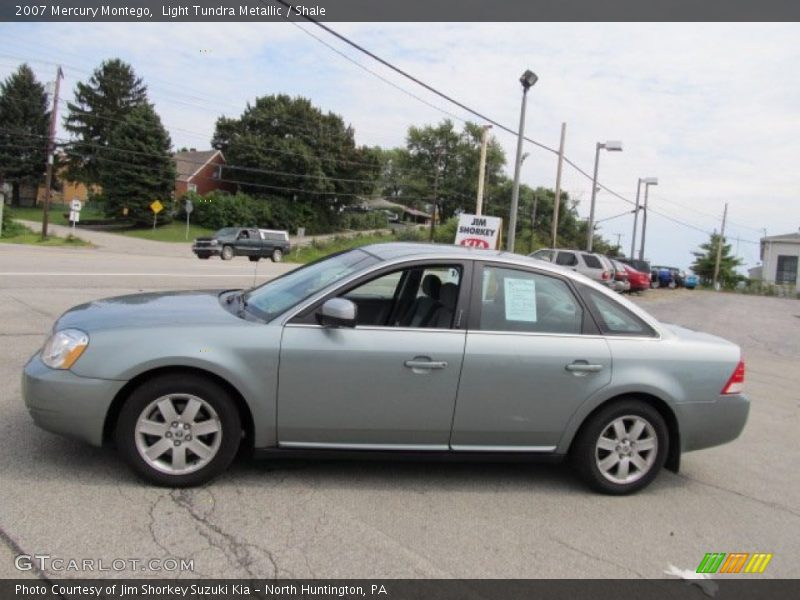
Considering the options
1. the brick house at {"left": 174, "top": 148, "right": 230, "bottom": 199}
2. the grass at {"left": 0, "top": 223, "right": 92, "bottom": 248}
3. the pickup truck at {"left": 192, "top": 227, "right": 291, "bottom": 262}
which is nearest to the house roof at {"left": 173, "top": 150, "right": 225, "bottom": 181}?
the brick house at {"left": 174, "top": 148, "right": 230, "bottom": 199}

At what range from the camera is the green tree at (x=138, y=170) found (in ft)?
202

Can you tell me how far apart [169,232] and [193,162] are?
21.7 m

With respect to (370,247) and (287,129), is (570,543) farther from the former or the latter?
(287,129)

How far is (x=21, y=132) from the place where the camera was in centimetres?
7275

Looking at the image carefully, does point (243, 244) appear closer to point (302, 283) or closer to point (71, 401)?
point (302, 283)

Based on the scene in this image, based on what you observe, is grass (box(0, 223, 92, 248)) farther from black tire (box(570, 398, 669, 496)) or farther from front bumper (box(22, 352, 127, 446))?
black tire (box(570, 398, 669, 496))

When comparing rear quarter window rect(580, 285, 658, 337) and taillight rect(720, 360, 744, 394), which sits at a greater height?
rear quarter window rect(580, 285, 658, 337)

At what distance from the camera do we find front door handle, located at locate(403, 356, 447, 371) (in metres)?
4.05

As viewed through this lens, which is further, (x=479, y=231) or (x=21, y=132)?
(x=21, y=132)

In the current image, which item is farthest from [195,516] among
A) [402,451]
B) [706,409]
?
[706,409]

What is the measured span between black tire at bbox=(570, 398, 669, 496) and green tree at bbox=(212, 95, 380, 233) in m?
67.0
